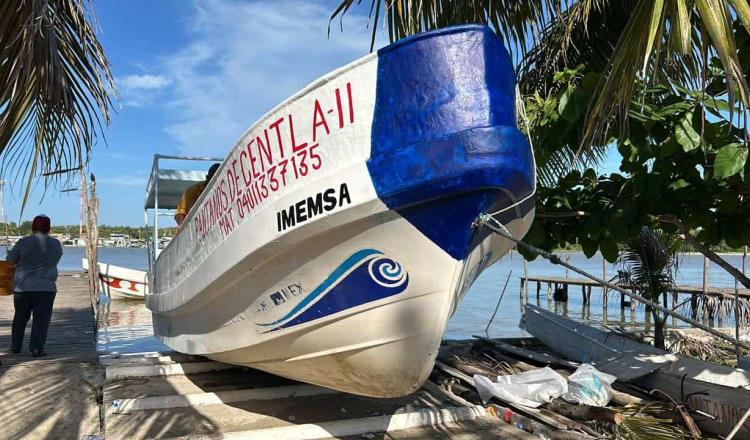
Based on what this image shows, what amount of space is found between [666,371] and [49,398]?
228 inches

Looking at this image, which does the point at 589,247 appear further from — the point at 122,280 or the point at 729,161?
the point at 122,280

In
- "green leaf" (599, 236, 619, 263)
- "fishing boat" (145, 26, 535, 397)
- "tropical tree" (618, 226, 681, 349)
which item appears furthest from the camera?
"tropical tree" (618, 226, 681, 349)

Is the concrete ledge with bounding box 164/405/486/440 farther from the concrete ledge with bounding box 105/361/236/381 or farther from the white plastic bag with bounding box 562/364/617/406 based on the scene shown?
the concrete ledge with bounding box 105/361/236/381

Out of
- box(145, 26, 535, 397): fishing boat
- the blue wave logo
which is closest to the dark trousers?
box(145, 26, 535, 397): fishing boat

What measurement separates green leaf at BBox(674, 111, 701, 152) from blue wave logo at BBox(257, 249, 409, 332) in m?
2.10

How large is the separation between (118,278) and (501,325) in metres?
13.1

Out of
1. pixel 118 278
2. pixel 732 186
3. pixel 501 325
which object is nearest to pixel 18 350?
pixel 732 186

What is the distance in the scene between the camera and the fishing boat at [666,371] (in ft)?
16.3

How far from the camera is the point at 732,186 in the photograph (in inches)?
188

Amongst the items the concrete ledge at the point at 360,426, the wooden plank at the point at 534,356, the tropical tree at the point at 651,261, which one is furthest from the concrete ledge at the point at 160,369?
the tropical tree at the point at 651,261

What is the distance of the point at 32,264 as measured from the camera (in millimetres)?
6645

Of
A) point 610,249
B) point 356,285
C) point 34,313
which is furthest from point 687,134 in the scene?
point 34,313

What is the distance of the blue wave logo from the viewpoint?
12.0 ft

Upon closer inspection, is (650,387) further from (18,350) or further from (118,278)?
(118,278)
